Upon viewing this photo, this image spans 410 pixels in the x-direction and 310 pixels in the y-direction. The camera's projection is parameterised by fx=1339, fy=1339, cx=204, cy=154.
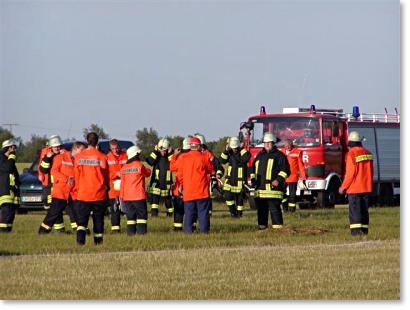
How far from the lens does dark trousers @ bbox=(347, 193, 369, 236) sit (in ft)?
74.4

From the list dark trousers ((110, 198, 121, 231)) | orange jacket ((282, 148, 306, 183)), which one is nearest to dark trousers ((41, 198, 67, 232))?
dark trousers ((110, 198, 121, 231))

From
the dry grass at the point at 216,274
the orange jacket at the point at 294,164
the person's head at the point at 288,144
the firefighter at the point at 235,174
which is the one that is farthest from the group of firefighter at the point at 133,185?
the person's head at the point at 288,144

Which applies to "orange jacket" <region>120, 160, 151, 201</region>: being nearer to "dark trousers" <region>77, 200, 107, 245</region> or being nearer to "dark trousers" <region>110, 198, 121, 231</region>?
"dark trousers" <region>110, 198, 121, 231</region>

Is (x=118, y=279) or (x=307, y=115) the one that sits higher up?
(x=307, y=115)

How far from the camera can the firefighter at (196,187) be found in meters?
23.5

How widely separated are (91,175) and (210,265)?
369cm

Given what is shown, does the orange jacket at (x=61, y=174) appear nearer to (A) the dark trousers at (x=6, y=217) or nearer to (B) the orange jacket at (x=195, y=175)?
(A) the dark trousers at (x=6, y=217)

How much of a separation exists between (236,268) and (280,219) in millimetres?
6669

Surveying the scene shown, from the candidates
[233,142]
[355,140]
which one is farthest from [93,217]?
[233,142]

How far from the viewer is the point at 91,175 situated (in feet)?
68.5

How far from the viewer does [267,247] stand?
20719 mm

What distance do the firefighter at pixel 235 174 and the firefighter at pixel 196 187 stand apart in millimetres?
6482

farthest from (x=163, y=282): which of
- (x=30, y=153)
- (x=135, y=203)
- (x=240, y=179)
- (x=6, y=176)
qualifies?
(x=30, y=153)
